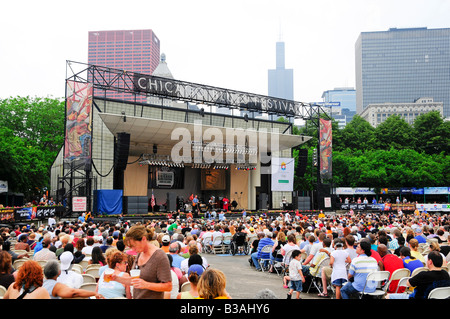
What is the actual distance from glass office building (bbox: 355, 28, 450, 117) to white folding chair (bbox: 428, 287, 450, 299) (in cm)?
15337

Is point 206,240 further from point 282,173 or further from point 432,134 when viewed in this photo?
point 432,134

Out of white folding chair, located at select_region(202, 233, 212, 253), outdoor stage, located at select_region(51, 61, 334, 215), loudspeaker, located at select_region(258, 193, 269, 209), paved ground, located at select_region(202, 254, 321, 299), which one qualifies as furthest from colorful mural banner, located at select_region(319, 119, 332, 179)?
paved ground, located at select_region(202, 254, 321, 299)

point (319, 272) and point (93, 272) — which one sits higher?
point (93, 272)

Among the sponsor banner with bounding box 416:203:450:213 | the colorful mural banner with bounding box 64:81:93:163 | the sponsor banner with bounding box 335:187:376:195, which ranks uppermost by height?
the colorful mural banner with bounding box 64:81:93:163

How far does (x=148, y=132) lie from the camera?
26.0 metres

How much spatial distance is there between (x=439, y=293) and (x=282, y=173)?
27257 millimetres

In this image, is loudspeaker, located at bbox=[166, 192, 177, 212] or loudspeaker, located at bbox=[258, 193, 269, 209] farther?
loudspeaker, located at bbox=[258, 193, 269, 209]

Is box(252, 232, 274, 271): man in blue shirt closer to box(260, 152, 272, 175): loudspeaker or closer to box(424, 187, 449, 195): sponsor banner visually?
box(260, 152, 272, 175): loudspeaker

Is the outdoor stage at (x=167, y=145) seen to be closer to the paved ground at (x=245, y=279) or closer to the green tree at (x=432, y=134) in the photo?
the paved ground at (x=245, y=279)

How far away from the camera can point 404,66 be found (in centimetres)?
14062

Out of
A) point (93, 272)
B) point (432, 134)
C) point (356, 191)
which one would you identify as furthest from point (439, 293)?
point (432, 134)

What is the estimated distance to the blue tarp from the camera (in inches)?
888

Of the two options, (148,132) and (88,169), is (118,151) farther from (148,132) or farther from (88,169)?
(148,132)
